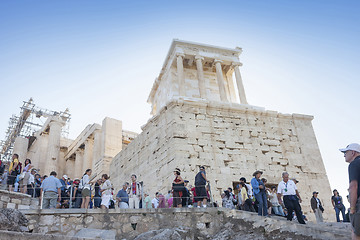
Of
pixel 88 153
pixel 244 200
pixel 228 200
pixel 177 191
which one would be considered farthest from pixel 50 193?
pixel 88 153

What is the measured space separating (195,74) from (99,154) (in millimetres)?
8133

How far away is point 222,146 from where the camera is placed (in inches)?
607

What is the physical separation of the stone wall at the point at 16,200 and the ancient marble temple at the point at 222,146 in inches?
213

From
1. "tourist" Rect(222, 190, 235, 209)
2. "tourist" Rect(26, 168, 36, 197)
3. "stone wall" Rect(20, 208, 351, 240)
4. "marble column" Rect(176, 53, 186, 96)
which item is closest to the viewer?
"stone wall" Rect(20, 208, 351, 240)

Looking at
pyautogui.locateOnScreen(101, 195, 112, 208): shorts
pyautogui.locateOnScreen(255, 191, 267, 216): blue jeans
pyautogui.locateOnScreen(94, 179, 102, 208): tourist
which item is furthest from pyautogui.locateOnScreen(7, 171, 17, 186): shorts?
pyautogui.locateOnScreen(255, 191, 267, 216): blue jeans

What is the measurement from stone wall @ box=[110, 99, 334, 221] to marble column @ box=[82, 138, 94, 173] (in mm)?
8464

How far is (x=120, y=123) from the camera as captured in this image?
81.1 feet

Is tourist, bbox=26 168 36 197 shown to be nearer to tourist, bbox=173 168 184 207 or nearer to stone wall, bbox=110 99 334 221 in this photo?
tourist, bbox=173 168 184 207

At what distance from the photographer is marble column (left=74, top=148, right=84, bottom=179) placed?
2657 centimetres

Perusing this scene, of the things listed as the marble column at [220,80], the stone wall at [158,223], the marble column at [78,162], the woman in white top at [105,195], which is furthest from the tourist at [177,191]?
the marble column at [78,162]

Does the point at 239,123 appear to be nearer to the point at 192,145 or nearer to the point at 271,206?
the point at 192,145

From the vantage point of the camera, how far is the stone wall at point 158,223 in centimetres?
848

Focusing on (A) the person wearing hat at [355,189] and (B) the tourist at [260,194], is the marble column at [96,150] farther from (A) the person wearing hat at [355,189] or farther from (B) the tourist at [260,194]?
(A) the person wearing hat at [355,189]

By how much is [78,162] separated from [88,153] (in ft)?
5.66
